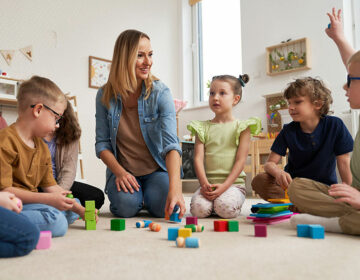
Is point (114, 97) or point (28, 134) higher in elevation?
point (114, 97)

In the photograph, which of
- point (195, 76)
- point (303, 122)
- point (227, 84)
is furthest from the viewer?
point (195, 76)

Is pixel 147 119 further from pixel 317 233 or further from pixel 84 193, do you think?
pixel 317 233

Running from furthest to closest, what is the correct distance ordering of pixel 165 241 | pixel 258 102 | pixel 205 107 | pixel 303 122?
pixel 205 107
pixel 258 102
pixel 303 122
pixel 165 241

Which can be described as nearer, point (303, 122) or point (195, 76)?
point (303, 122)

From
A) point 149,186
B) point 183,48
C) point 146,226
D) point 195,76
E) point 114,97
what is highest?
point 183,48

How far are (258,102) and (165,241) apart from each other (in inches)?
123

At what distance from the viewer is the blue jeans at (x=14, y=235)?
83 centimetres

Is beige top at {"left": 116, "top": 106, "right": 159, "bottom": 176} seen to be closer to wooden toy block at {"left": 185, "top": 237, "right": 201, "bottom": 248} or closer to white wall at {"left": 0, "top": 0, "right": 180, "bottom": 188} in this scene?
wooden toy block at {"left": 185, "top": 237, "right": 201, "bottom": 248}

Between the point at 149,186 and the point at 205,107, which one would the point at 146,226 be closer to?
the point at 149,186

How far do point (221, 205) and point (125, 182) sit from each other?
1.54ft

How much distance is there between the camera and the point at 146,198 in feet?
5.74

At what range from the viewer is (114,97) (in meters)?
1.80

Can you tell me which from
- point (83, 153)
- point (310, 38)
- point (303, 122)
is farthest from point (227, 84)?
point (83, 153)

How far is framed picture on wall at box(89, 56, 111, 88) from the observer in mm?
4145
